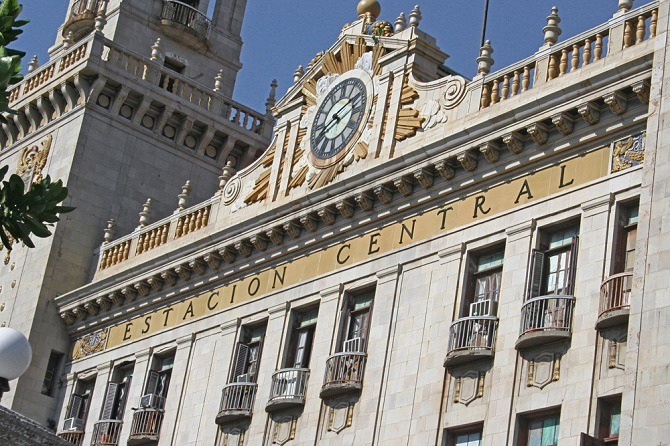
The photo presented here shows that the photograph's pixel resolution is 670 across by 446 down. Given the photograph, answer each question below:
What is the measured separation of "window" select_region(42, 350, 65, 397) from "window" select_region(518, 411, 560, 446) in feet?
57.8

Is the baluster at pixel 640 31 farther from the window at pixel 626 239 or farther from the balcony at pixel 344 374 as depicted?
the balcony at pixel 344 374

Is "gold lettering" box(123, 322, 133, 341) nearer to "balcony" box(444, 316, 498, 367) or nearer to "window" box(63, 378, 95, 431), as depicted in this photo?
"window" box(63, 378, 95, 431)

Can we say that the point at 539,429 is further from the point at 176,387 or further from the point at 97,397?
the point at 97,397

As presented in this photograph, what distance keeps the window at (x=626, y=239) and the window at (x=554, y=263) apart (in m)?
0.99

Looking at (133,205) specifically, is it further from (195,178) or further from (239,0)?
(239,0)

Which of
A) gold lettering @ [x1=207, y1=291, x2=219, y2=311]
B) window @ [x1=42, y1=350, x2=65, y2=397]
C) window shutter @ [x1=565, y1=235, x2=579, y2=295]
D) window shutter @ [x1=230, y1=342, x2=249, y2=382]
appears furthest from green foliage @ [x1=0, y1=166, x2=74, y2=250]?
window @ [x1=42, y1=350, x2=65, y2=397]

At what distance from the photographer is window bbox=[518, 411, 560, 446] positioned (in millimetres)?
27797

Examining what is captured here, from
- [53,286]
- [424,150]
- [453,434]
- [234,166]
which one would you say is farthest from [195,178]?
[453,434]

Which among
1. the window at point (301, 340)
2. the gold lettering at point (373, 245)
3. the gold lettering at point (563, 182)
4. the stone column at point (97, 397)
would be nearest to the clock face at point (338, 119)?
the gold lettering at point (373, 245)

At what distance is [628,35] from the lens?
2916 cm

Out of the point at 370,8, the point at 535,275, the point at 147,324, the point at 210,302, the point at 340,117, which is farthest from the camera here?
the point at 147,324

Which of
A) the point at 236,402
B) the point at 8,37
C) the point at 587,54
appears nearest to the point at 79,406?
the point at 236,402

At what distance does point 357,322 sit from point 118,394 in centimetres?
910

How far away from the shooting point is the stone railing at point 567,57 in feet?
95.4
